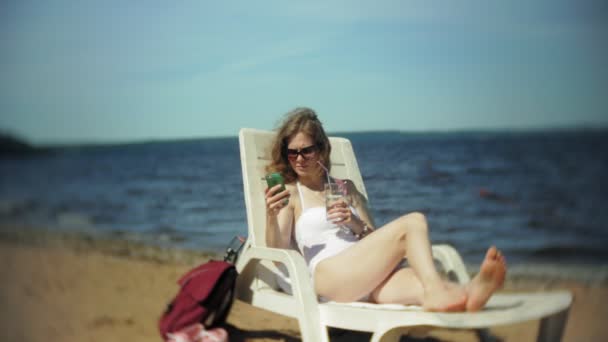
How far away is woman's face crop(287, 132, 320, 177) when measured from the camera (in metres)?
2.30

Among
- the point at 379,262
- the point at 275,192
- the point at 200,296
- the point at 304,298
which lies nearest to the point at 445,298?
the point at 379,262

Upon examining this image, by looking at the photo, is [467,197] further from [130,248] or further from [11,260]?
[11,260]

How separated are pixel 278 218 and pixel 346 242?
34 cm

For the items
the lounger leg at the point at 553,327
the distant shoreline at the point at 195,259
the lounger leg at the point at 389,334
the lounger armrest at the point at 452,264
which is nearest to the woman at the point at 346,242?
the lounger leg at the point at 389,334

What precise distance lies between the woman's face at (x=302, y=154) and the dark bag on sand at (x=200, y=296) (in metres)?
0.57

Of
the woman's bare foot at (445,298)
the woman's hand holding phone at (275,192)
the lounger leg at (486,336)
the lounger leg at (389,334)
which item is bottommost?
the lounger leg at (486,336)

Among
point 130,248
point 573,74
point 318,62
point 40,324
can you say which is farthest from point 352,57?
point 130,248

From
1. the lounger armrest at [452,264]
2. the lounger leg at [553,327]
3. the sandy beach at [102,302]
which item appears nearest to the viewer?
the lounger leg at [553,327]

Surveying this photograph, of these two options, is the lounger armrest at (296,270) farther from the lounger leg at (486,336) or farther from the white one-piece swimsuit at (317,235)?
the lounger leg at (486,336)

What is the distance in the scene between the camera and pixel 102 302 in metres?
2.53

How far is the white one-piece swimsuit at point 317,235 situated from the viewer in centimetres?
221

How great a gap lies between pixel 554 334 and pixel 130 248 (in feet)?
11.4

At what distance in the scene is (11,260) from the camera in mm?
1978

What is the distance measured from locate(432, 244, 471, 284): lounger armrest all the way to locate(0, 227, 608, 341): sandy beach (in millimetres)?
286
